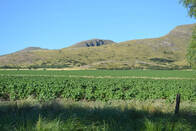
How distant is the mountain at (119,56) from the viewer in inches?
5256

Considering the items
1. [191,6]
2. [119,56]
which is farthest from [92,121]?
[119,56]

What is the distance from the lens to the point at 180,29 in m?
200

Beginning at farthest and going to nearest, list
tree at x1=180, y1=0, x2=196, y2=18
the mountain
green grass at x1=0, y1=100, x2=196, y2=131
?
the mountain, tree at x1=180, y1=0, x2=196, y2=18, green grass at x1=0, y1=100, x2=196, y2=131

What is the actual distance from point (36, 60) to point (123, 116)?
142 metres

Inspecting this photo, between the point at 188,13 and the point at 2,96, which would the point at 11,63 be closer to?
the point at 2,96

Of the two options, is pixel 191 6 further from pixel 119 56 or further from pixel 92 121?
pixel 119 56

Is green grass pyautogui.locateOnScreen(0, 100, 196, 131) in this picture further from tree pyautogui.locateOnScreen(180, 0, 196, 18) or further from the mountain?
the mountain

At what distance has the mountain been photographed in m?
134

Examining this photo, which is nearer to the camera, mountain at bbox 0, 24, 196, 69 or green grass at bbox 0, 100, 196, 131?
green grass at bbox 0, 100, 196, 131

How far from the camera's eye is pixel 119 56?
15050 centimetres

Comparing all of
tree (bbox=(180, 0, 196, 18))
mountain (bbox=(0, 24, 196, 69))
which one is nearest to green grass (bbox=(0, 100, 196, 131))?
tree (bbox=(180, 0, 196, 18))

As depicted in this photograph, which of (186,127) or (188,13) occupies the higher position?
(188,13)

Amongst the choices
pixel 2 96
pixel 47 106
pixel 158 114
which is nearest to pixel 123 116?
pixel 158 114

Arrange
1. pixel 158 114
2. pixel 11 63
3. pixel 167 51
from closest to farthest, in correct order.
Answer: pixel 158 114 → pixel 11 63 → pixel 167 51
